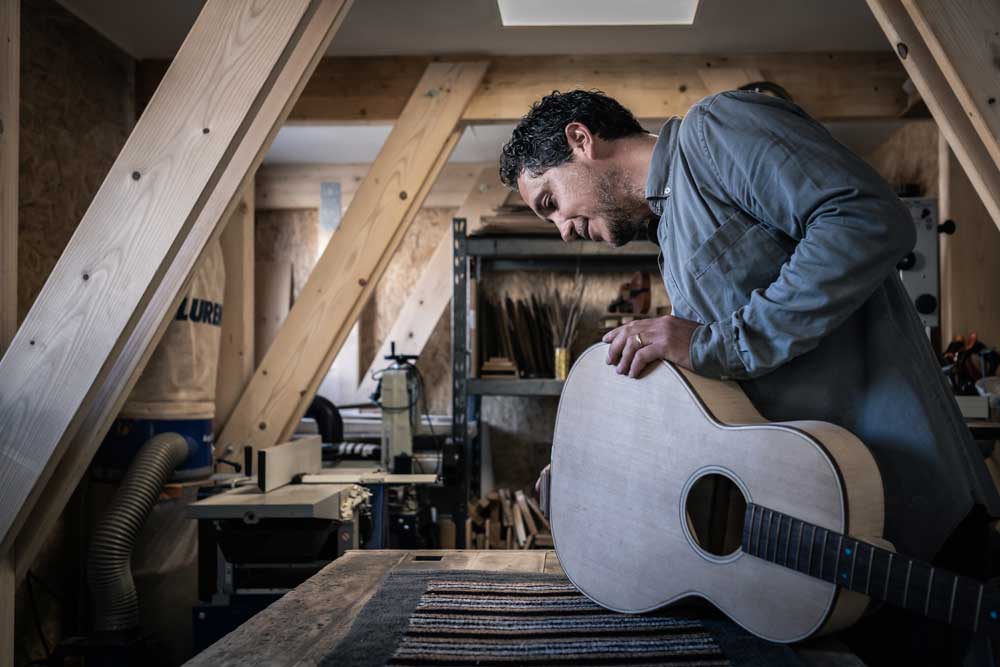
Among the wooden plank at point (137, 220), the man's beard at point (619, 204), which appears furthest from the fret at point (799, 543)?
the wooden plank at point (137, 220)

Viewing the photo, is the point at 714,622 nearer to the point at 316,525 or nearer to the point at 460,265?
the point at 316,525

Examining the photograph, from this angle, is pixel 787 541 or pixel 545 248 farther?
pixel 545 248

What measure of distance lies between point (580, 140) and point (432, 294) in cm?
409

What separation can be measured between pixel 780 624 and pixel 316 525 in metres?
1.77

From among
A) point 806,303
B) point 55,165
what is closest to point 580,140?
point 806,303

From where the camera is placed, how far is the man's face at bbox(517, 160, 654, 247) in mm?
1520

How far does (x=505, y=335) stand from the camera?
446 centimetres

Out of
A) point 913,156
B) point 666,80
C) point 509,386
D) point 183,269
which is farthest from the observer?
point 913,156

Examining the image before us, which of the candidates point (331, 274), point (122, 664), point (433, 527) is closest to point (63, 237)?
point (331, 274)

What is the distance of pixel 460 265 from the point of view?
4023 mm

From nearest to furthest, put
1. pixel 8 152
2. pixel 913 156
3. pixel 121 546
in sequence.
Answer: pixel 8 152
pixel 121 546
pixel 913 156

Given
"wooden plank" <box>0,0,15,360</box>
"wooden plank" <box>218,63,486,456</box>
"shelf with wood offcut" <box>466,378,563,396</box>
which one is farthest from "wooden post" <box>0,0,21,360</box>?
"shelf with wood offcut" <box>466,378,563,396</box>

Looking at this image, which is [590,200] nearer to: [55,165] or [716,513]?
[716,513]

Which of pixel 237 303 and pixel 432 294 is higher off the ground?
pixel 432 294
